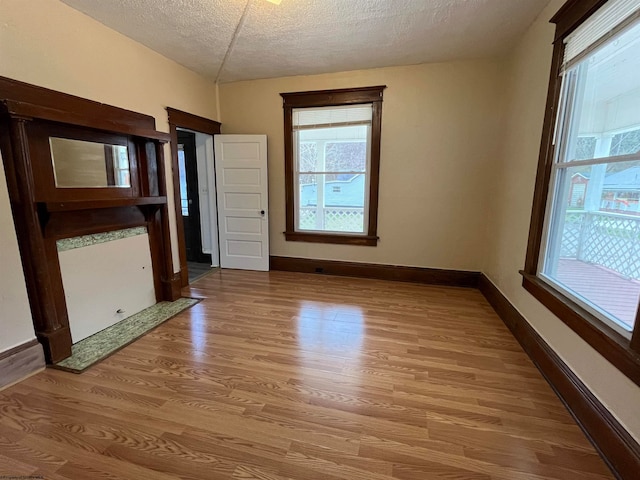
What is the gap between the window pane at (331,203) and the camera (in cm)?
414

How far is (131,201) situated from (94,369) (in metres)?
1.42

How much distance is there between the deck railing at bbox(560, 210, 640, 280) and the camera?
5.02 feet

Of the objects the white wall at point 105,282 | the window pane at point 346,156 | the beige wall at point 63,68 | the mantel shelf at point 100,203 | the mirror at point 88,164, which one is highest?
the beige wall at point 63,68

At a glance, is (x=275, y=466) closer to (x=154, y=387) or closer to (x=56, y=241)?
(x=154, y=387)

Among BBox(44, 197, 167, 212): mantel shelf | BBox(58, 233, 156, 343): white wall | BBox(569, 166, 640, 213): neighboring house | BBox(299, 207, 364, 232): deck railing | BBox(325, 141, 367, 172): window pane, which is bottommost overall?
BBox(58, 233, 156, 343): white wall

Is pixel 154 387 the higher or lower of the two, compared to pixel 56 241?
lower

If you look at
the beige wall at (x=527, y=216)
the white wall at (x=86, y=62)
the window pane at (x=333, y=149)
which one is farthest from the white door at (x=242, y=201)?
the beige wall at (x=527, y=216)

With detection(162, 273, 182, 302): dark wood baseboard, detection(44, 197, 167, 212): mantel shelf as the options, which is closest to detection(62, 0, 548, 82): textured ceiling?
detection(44, 197, 167, 212): mantel shelf

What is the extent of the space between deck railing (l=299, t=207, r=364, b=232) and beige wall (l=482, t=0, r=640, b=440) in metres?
1.65

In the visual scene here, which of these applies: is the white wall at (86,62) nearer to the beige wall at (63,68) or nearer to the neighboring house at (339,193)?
the beige wall at (63,68)

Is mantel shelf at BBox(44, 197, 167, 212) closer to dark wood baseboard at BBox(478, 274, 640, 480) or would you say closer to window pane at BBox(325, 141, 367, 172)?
window pane at BBox(325, 141, 367, 172)

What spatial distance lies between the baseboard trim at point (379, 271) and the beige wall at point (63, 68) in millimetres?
2175

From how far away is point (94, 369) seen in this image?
214 centimetres

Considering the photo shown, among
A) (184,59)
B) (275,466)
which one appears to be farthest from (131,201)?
(275,466)
